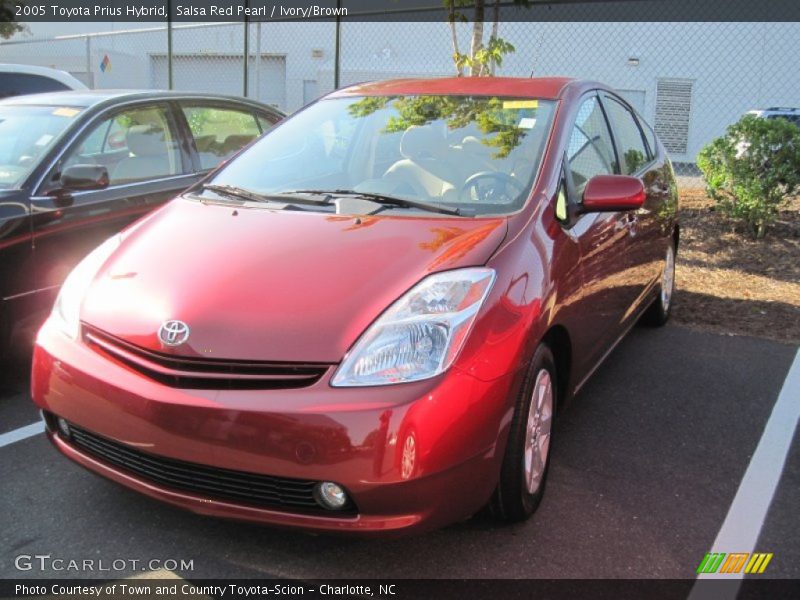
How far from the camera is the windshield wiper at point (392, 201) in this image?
317cm

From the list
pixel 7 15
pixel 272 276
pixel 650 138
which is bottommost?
pixel 272 276

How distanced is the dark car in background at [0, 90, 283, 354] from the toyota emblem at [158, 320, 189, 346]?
195cm

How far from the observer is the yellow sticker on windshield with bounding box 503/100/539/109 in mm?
3688

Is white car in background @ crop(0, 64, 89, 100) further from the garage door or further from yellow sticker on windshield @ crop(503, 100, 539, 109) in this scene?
the garage door

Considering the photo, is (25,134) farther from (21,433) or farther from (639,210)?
(639,210)

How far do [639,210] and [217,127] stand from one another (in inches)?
123

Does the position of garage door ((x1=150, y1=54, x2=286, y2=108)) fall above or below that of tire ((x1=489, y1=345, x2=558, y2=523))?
above

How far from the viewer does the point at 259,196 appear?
136 inches

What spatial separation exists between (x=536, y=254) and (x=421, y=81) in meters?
1.67

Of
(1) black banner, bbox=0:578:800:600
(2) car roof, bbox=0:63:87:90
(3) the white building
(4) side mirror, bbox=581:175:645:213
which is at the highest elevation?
(3) the white building

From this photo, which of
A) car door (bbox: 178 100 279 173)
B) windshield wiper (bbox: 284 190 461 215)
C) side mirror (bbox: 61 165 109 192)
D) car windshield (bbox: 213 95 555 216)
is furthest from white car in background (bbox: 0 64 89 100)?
windshield wiper (bbox: 284 190 461 215)

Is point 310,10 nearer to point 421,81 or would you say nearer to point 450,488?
point 421,81

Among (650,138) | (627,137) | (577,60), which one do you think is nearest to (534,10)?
(577,60)

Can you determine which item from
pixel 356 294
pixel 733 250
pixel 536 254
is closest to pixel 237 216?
pixel 356 294
